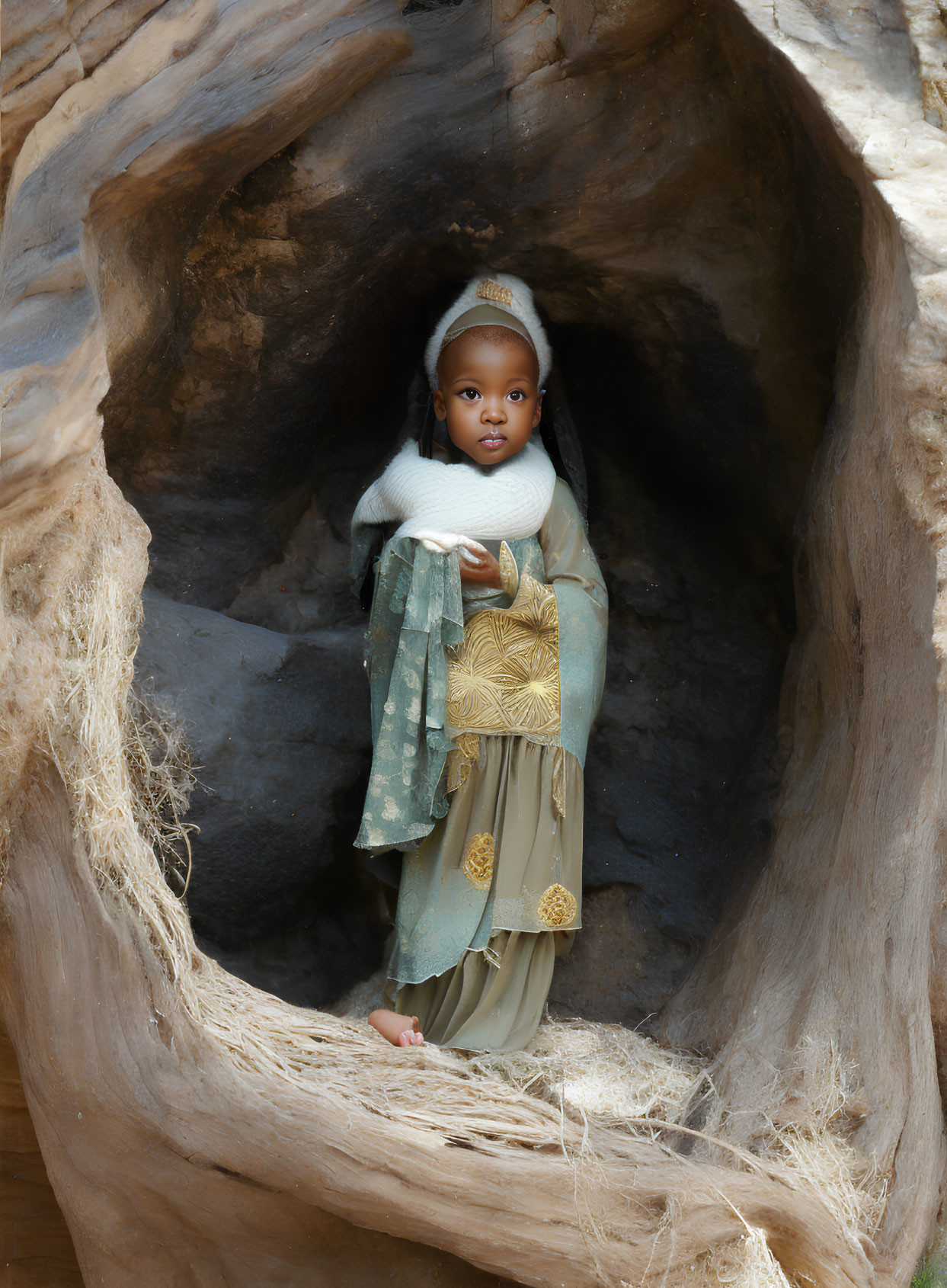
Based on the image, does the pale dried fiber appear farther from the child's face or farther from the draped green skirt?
the child's face

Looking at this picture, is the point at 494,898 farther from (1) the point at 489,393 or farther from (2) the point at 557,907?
(1) the point at 489,393

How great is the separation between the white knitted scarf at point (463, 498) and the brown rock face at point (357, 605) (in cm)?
33

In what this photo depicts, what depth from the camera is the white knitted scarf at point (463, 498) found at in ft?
9.48

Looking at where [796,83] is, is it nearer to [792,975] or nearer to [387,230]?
[387,230]

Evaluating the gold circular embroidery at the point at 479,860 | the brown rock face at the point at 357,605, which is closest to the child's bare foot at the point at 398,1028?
the brown rock face at the point at 357,605

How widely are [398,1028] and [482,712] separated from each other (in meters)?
0.75

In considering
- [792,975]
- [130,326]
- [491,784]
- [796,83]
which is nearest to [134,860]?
[491,784]

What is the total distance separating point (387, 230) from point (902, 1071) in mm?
2322

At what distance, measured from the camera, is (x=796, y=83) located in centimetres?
245

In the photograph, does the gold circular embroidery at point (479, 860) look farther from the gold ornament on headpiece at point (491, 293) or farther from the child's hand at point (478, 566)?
the gold ornament on headpiece at point (491, 293)

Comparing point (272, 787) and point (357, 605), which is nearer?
point (272, 787)

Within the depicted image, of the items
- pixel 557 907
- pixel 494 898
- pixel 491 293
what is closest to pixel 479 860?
pixel 494 898

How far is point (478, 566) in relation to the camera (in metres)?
2.82

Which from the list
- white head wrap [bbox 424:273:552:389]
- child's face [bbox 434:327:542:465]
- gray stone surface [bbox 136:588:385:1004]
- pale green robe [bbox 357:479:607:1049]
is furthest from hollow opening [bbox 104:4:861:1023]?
pale green robe [bbox 357:479:607:1049]
